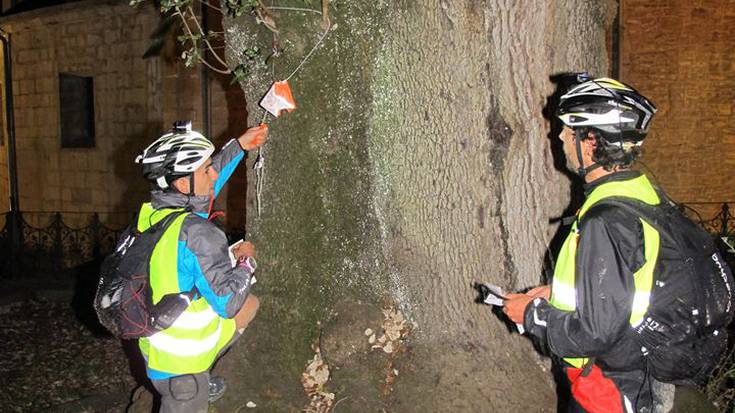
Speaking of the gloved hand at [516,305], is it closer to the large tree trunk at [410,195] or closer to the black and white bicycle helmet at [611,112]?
the black and white bicycle helmet at [611,112]

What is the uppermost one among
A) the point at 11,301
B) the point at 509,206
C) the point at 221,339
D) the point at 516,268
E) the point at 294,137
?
the point at 294,137

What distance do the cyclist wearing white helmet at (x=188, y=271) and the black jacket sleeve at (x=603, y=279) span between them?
1.43 m

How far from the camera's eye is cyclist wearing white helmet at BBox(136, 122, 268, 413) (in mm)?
2922

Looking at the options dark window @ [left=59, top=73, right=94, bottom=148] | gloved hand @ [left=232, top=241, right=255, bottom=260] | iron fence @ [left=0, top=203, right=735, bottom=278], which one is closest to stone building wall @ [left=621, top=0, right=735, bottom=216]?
iron fence @ [left=0, top=203, right=735, bottom=278]

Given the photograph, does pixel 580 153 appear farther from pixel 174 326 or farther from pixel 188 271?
pixel 174 326

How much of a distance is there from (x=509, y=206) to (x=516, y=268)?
0.31 metres

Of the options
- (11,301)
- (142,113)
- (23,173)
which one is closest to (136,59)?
(142,113)

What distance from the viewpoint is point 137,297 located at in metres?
2.90

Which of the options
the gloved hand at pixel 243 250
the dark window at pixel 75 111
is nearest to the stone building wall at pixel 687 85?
the gloved hand at pixel 243 250

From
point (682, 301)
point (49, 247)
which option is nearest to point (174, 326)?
point (682, 301)

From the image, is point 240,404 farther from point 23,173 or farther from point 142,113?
point 23,173

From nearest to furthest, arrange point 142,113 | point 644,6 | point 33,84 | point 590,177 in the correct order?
1. point 590,177
2. point 644,6
3. point 142,113
4. point 33,84

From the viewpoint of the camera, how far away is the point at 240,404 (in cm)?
375

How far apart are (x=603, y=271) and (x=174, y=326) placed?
6.01 ft
